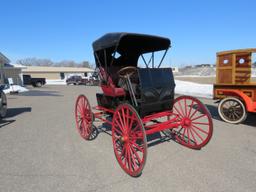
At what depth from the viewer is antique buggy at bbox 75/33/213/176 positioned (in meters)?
2.81

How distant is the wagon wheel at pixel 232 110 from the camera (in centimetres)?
489

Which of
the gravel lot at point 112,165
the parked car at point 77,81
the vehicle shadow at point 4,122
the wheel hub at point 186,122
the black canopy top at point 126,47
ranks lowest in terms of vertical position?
the gravel lot at point 112,165

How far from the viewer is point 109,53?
429cm

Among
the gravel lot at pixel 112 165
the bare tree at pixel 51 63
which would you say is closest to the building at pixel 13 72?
the gravel lot at pixel 112 165

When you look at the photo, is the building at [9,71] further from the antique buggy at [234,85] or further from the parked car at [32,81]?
the antique buggy at [234,85]

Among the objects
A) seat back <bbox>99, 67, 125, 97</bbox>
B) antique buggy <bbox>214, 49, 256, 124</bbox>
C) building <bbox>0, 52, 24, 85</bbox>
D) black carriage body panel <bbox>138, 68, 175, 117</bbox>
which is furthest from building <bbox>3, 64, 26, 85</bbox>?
antique buggy <bbox>214, 49, 256, 124</bbox>

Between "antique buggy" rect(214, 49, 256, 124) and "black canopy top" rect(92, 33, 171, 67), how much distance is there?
2495mm

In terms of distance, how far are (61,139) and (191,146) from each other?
9.93ft

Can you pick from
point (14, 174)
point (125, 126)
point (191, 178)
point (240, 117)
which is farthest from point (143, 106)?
point (240, 117)

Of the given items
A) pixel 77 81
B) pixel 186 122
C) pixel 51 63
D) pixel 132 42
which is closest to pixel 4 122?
pixel 132 42

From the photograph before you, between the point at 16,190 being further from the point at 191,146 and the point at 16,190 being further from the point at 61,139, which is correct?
the point at 191,146

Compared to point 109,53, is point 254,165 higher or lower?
lower

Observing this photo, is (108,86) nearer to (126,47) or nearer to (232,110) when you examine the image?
(126,47)

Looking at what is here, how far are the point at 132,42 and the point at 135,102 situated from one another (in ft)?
5.93
